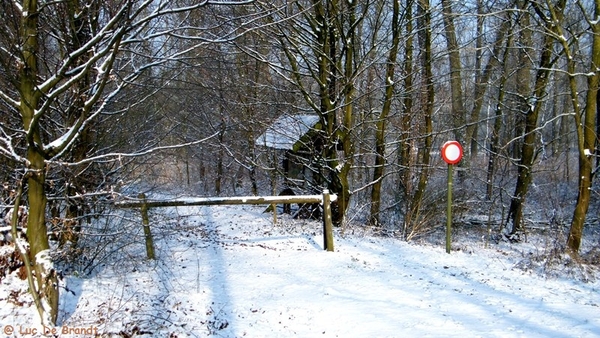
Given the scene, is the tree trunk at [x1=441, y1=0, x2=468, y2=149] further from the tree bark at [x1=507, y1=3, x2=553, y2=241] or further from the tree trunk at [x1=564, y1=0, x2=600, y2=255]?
the tree trunk at [x1=564, y1=0, x2=600, y2=255]

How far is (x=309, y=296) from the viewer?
17.9 feet

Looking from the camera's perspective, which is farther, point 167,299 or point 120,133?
point 120,133

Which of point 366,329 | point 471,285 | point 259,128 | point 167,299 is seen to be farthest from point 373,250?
point 259,128

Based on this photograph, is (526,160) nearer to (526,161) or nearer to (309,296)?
(526,161)

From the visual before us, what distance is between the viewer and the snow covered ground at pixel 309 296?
14.4 feet

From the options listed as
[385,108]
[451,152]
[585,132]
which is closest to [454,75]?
[385,108]

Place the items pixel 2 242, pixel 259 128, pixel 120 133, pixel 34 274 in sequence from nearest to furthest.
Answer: pixel 34 274 < pixel 2 242 < pixel 120 133 < pixel 259 128

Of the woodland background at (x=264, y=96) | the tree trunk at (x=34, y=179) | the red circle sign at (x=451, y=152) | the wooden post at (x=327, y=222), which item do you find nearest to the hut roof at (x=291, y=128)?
the woodland background at (x=264, y=96)

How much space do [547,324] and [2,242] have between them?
5.44 m

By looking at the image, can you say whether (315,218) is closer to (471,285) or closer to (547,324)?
(471,285)

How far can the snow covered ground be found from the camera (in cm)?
439

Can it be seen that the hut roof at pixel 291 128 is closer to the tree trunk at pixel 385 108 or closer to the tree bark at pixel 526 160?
the tree trunk at pixel 385 108

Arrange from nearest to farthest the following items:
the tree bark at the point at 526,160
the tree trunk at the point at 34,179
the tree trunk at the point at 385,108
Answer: the tree trunk at the point at 34,179 → the tree trunk at the point at 385,108 → the tree bark at the point at 526,160

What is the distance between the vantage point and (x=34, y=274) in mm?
3414
